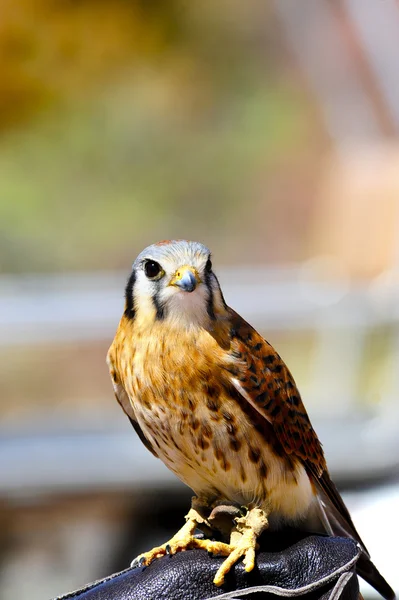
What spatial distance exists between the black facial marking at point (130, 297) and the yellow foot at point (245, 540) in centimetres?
43

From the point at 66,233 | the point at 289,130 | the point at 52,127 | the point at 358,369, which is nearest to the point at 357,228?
the point at 358,369

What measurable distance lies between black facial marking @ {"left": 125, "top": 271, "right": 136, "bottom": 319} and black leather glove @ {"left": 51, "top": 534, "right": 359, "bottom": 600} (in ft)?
1.48

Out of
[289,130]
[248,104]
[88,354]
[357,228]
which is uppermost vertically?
[248,104]

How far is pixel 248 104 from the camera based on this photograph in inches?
387

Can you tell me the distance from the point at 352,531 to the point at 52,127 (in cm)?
818

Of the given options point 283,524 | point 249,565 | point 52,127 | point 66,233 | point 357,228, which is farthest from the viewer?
point 52,127

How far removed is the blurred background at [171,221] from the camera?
15.7ft

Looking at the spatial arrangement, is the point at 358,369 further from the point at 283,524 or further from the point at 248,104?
the point at 248,104

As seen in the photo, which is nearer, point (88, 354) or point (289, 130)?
point (88, 354)

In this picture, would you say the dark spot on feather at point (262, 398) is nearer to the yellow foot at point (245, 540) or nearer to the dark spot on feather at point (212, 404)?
the dark spot on feather at point (212, 404)

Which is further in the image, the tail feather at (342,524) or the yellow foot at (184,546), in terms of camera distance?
the tail feather at (342,524)

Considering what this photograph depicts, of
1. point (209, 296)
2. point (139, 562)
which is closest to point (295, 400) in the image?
point (209, 296)

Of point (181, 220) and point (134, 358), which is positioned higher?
point (181, 220)

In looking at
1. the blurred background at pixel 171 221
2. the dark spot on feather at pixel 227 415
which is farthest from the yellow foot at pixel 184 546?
the blurred background at pixel 171 221
